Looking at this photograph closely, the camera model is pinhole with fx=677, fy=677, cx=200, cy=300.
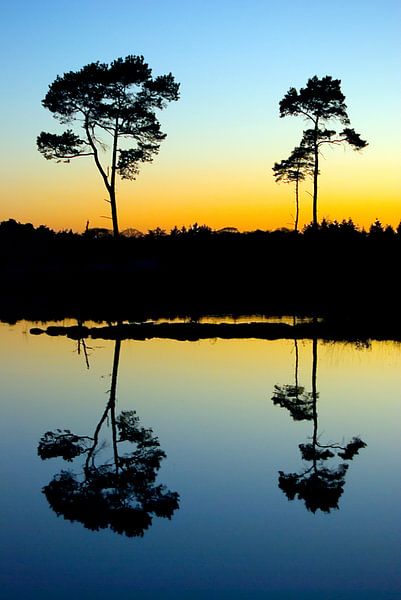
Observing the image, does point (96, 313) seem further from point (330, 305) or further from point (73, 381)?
point (73, 381)

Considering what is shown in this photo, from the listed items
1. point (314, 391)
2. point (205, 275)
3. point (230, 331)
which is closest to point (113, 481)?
point (314, 391)

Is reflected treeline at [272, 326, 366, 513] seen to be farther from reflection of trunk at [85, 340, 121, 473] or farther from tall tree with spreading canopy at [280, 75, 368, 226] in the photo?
tall tree with spreading canopy at [280, 75, 368, 226]

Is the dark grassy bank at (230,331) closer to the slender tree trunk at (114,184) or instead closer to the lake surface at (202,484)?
the lake surface at (202,484)

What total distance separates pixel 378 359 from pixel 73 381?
7052 mm

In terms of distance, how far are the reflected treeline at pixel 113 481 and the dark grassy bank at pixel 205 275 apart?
45.8ft

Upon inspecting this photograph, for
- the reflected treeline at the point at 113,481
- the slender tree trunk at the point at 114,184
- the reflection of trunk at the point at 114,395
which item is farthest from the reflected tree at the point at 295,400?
the slender tree trunk at the point at 114,184

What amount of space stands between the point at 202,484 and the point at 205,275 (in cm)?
3634

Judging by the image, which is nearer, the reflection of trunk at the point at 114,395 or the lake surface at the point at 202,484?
the lake surface at the point at 202,484

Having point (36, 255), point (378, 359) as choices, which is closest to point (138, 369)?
point (378, 359)

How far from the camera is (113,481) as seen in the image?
25.7ft

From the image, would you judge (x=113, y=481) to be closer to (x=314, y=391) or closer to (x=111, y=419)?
(x=111, y=419)

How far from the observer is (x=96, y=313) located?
88.4 feet

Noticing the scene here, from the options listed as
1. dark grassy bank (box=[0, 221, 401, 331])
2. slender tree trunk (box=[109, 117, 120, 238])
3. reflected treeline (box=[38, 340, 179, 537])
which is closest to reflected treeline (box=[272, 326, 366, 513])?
reflected treeline (box=[38, 340, 179, 537])

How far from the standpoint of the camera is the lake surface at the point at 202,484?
5578 millimetres
